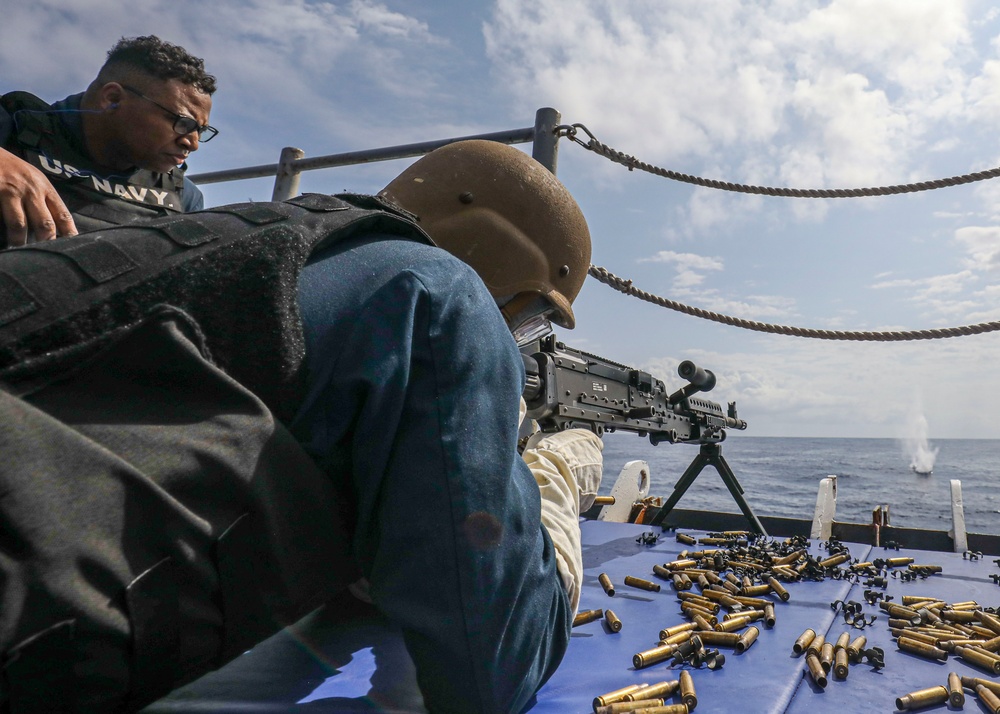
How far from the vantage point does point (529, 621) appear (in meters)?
1.23

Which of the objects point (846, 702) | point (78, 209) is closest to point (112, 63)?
point (78, 209)

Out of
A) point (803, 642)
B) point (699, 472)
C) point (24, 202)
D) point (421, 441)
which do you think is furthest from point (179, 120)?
point (699, 472)

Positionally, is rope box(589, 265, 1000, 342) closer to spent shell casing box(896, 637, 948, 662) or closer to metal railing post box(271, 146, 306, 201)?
spent shell casing box(896, 637, 948, 662)

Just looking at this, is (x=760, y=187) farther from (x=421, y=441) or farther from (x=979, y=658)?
(x=421, y=441)

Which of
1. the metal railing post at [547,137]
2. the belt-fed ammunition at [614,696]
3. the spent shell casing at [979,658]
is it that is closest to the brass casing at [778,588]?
the spent shell casing at [979,658]

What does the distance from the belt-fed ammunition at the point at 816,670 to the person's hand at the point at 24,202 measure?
2.47 m

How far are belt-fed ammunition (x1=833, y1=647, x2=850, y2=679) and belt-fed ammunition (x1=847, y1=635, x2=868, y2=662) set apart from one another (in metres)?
0.06

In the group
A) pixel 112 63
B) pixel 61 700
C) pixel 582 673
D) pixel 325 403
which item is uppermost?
pixel 112 63

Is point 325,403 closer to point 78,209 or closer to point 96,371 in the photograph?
point 96,371

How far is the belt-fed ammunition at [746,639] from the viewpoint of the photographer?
7.30 feet

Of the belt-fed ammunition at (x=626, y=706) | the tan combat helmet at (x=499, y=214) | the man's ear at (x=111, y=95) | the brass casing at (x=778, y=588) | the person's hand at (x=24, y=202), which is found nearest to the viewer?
the person's hand at (x=24, y=202)

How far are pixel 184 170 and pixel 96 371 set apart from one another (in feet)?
7.77

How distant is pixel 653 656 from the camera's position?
82.3 inches

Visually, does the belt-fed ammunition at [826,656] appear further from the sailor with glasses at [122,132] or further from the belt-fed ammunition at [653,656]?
the sailor with glasses at [122,132]
